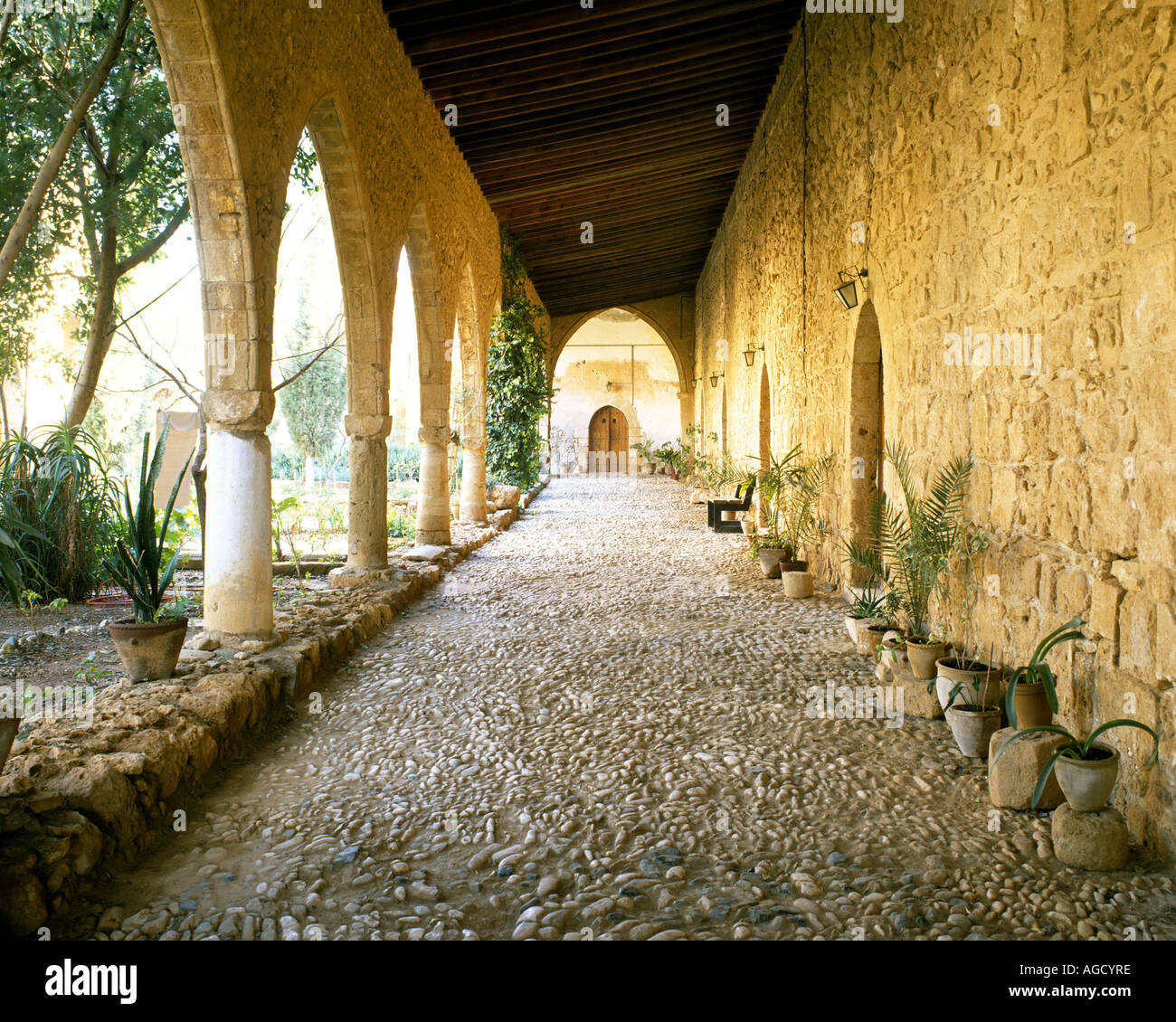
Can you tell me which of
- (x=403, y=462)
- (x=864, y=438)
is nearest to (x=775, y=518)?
(x=864, y=438)

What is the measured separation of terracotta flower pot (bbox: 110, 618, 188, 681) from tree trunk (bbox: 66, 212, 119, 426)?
8.74 feet

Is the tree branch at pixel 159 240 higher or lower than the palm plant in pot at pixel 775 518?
higher

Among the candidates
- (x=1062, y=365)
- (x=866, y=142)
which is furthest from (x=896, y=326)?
(x=1062, y=365)

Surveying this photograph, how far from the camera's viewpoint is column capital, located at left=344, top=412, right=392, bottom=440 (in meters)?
5.61

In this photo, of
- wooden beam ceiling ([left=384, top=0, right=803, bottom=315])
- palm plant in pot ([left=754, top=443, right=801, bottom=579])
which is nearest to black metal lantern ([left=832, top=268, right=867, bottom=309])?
palm plant in pot ([left=754, top=443, right=801, bottom=579])

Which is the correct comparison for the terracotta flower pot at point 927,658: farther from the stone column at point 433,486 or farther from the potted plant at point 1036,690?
the stone column at point 433,486

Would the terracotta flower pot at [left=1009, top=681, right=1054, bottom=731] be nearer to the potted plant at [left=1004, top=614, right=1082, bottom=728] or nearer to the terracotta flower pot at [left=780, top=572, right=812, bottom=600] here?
the potted plant at [left=1004, top=614, right=1082, bottom=728]

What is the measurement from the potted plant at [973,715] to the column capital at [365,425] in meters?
3.93

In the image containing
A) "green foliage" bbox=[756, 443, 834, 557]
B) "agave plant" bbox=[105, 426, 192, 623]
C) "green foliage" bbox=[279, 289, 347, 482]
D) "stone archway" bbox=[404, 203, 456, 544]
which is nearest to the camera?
"agave plant" bbox=[105, 426, 192, 623]

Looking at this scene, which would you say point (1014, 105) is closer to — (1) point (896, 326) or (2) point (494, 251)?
(1) point (896, 326)

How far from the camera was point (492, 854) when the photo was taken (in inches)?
87.4

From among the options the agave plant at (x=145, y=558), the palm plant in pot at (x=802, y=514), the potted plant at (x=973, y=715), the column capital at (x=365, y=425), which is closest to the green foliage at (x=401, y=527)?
the column capital at (x=365, y=425)

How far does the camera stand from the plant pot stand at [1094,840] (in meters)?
2.10
